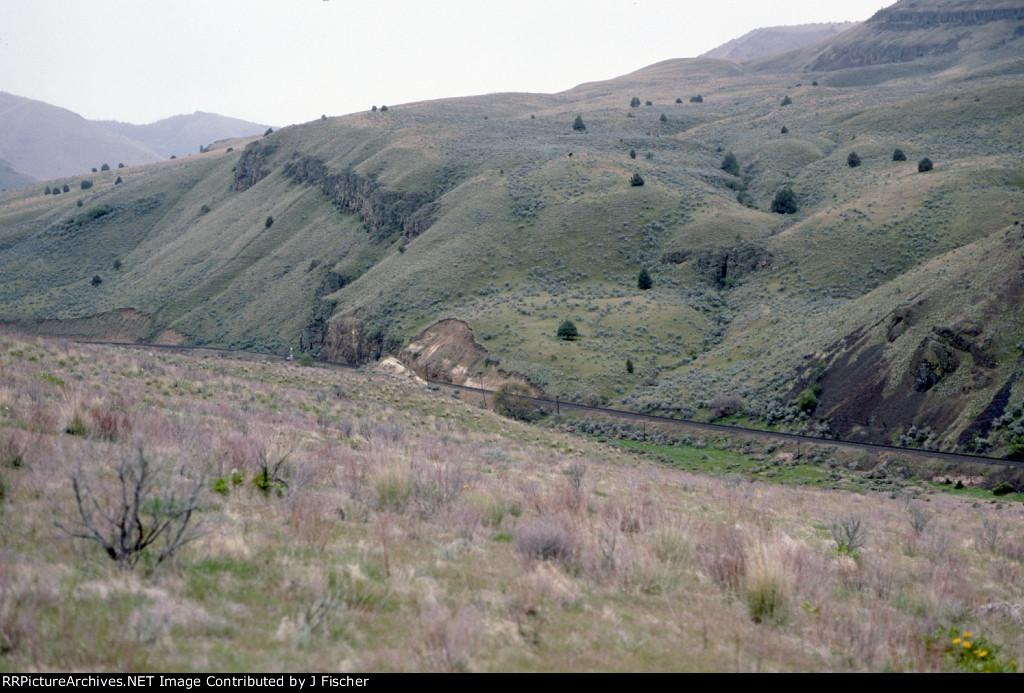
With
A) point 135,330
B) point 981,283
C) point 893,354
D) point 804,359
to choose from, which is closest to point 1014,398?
point 893,354

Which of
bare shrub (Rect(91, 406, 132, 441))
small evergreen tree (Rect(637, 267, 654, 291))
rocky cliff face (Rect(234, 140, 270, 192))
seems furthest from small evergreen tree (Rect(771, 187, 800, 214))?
rocky cliff face (Rect(234, 140, 270, 192))

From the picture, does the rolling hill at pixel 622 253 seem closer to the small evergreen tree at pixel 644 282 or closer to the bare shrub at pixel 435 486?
the small evergreen tree at pixel 644 282

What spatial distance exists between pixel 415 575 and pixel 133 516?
2.71 m

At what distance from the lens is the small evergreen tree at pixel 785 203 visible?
6334cm

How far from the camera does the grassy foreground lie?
4488 millimetres

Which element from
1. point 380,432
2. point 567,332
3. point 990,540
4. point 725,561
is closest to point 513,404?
point 567,332

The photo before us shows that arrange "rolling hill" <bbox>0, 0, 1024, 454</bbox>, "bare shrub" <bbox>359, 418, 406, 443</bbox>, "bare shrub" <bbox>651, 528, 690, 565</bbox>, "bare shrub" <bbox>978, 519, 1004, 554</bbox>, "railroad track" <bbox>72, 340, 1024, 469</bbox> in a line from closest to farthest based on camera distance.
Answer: "bare shrub" <bbox>651, 528, 690, 565</bbox>
"bare shrub" <bbox>978, 519, 1004, 554</bbox>
"bare shrub" <bbox>359, 418, 406, 443</bbox>
"railroad track" <bbox>72, 340, 1024, 469</bbox>
"rolling hill" <bbox>0, 0, 1024, 454</bbox>

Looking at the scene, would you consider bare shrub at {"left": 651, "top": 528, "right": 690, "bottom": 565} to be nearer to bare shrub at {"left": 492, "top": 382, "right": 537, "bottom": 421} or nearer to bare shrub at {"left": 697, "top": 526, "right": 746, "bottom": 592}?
bare shrub at {"left": 697, "top": 526, "right": 746, "bottom": 592}

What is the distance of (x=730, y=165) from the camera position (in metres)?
78.8

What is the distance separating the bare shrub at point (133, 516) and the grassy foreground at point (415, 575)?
7 cm

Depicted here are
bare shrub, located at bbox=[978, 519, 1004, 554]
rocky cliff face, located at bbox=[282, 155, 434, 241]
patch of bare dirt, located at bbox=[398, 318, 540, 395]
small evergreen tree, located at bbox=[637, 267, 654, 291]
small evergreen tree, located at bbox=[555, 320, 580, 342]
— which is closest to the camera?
bare shrub, located at bbox=[978, 519, 1004, 554]

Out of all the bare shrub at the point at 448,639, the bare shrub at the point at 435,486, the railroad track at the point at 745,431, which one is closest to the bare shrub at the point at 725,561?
the bare shrub at the point at 448,639

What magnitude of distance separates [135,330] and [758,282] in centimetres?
6839

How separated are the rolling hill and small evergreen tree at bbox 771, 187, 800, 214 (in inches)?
65.5
